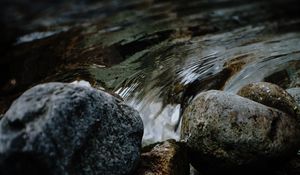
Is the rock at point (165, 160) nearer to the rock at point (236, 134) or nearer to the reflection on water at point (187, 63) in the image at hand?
the rock at point (236, 134)

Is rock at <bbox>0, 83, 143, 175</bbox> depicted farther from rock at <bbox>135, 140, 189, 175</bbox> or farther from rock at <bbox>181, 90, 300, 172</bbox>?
rock at <bbox>181, 90, 300, 172</bbox>

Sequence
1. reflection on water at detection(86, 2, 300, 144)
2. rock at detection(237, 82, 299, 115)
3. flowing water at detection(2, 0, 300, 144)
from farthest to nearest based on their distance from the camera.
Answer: flowing water at detection(2, 0, 300, 144), reflection on water at detection(86, 2, 300, 144), rock at detection(237, 82, 299, 115)

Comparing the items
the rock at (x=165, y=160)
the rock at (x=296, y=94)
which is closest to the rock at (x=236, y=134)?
the rock at (x=165, y=160)

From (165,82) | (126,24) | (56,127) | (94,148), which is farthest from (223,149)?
(126,24)

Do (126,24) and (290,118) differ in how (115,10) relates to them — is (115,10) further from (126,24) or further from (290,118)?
(290,118)

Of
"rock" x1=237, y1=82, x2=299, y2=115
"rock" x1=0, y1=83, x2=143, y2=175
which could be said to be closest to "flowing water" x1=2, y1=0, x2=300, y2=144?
"rock" x1=237, y1=82, x2=299, y2=115

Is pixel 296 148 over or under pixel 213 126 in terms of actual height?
under
